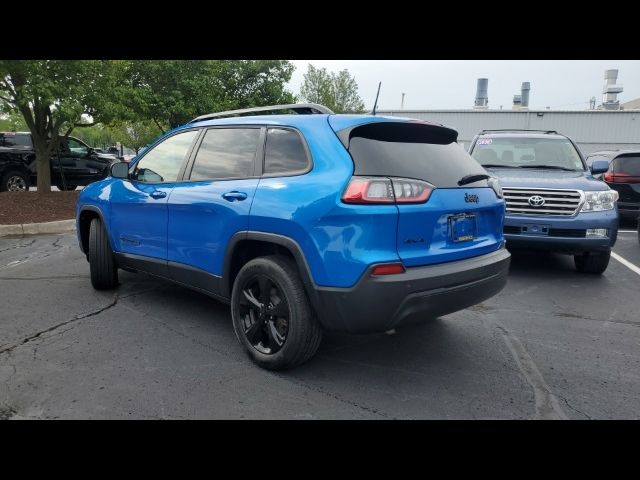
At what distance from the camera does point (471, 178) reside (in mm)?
3271

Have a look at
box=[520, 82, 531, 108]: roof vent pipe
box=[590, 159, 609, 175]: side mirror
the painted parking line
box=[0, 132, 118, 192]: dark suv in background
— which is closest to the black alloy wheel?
box=[590, 159, 609, 175]: side mirror

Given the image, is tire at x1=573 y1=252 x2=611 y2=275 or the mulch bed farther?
→ the mulch bed

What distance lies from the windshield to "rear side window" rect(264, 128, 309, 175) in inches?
164

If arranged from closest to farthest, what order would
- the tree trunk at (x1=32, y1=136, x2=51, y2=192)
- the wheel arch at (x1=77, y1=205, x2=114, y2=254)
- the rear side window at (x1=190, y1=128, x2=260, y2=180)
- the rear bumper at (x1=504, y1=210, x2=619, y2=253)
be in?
the rear side window at (x1=190, y1=128, x2=260, y2=180) → the wheel arch at (x1=77, y1=205, x2=114, y2=254) → the rear bumper at (x1=504, y1=210, x2=619, y2=253) → the tree trunk at (x1=32, y1=136, x2=51, y2=192)

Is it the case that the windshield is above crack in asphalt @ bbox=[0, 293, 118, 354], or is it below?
above

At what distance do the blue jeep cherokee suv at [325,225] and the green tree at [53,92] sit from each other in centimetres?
672

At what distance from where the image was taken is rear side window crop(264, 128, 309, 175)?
313cm

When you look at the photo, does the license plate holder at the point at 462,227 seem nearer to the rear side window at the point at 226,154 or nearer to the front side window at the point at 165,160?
the rear side window at the point at 226,154

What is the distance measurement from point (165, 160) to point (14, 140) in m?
10.9

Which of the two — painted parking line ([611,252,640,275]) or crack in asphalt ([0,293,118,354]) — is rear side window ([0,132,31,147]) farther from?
painted parking line ([611,252,640,275])

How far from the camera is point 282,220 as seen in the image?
300 cm

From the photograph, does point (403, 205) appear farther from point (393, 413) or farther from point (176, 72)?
point (176, 72)

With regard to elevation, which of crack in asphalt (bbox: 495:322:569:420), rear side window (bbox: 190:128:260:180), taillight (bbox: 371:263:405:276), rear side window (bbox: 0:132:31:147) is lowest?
crack in asphalt (bbox: 495:322:569:420)
